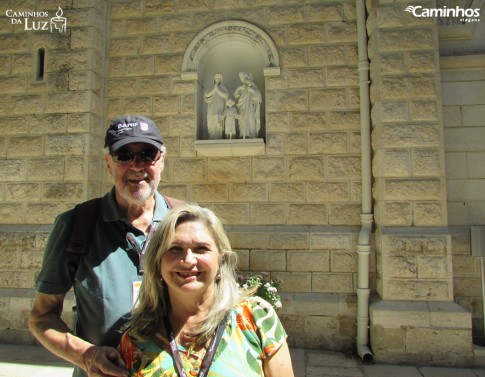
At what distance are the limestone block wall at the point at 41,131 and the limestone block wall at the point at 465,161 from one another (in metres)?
4.91

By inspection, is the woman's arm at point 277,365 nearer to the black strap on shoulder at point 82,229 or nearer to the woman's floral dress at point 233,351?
the woman's floral dress at point 233,351

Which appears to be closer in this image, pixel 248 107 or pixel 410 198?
pixel 410 198

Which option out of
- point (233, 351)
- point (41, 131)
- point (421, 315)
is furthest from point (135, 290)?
point (41, 131)

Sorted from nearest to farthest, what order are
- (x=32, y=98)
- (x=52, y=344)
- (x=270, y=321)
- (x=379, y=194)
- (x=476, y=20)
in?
(x=270, y=321) < (x=52, y=344) < (x=379, y=194) < (x=476, y=20) < (x=32, y=98)

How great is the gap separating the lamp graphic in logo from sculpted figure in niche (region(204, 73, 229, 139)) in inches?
91.4

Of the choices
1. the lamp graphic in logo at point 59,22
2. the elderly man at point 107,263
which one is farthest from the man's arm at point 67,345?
the lamp graphic in logo at point 59,22

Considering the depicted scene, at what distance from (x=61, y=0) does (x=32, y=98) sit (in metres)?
1.53

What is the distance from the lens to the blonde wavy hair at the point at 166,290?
4.36ft

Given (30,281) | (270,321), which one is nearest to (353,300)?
(270,321)

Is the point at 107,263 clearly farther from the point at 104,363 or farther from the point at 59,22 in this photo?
the point at 59,22

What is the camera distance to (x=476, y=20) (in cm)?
481

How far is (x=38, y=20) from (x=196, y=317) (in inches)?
224

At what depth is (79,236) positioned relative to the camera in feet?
5.12

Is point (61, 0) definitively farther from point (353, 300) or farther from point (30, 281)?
point (353, 300)
